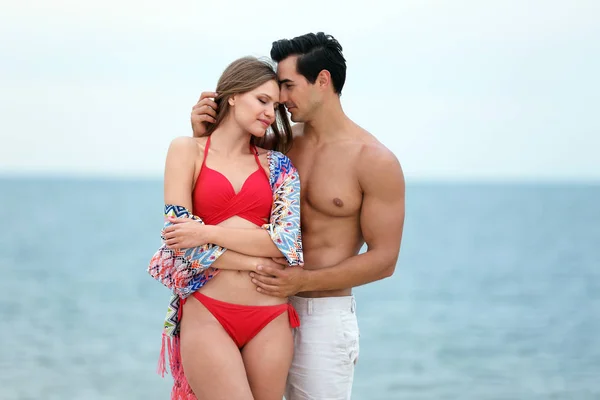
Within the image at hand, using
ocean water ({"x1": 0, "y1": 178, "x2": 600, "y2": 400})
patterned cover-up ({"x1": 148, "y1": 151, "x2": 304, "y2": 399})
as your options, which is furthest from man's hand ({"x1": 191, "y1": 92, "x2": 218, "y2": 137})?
ocean water ({"x1": 0, "y1": 178, "x2": 600, "y2": 400})

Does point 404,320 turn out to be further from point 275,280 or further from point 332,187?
point 275,280

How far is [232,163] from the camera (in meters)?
3.91

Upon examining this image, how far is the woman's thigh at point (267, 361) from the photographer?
3.79 metres

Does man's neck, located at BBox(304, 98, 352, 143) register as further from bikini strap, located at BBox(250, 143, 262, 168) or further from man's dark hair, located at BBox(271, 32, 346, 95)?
bikini strap, located at BBox(250, 143, 262, 168)

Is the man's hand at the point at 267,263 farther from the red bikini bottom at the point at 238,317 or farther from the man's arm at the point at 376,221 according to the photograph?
the man's arm at the point at 376,221

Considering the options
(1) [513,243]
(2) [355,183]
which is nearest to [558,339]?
(2) [355,183]

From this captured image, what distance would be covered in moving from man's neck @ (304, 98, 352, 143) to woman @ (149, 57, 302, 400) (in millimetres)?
501

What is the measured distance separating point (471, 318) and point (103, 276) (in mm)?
9034

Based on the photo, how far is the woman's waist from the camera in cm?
381

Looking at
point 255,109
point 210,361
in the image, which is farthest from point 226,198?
point 210,361

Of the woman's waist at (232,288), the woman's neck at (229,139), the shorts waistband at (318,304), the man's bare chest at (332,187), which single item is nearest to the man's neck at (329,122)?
the man's bare chest at (332,187)

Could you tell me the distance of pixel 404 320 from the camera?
15344 mm

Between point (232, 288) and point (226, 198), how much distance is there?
0.38 meters

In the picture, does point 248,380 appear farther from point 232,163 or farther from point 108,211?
point 108,211
